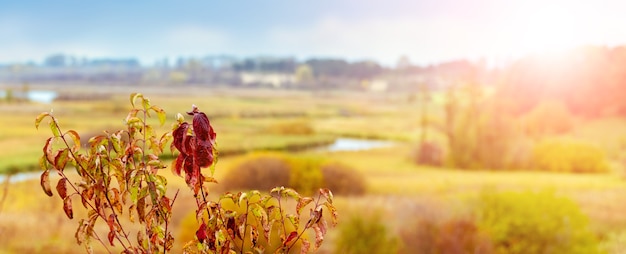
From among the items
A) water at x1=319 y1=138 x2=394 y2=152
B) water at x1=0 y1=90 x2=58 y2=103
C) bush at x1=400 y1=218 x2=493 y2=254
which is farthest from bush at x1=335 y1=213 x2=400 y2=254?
water at x1=0 y1=90 x2=58 y2=103

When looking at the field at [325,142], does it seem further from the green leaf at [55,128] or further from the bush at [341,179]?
the green leaf at [55,128]

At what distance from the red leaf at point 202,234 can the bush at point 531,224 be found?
181 inches

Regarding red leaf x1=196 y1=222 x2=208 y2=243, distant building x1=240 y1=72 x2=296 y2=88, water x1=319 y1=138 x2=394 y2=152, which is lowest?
water x1=319 y1=138 x2=394 y2=152

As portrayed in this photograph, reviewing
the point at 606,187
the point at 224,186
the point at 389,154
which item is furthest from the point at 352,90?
the point at 606,187

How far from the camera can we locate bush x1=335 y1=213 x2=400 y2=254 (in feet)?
16.4

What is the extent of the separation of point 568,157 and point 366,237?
5.14 meters

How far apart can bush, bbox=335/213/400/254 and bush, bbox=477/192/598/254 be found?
0.96m

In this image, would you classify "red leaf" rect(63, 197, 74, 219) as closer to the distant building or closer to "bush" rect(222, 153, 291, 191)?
"bush" rect(222, 153, 291, 191)

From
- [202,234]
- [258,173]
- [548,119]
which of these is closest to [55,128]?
[202,234]

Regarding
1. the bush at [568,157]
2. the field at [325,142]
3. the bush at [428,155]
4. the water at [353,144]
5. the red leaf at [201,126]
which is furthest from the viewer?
the bush at [428,155]

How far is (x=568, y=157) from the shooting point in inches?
367

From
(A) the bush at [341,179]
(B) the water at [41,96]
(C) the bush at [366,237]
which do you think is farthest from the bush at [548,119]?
(B) the water at [41,96]

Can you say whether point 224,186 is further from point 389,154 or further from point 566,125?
point 566,125

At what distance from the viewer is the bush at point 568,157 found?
9.15 m
